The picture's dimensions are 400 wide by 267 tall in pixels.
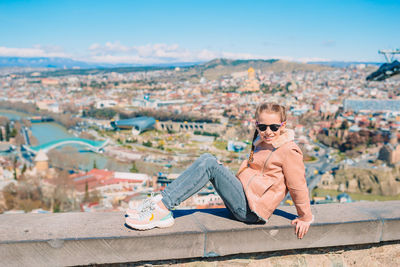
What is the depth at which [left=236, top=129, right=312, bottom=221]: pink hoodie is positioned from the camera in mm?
883

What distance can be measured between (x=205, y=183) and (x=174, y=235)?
0.16 meters

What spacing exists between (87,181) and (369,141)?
1519 cm

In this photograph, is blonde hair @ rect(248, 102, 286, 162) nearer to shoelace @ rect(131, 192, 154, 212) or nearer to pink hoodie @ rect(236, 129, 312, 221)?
pink hoodie @ rect(236, 129, 312, 221)

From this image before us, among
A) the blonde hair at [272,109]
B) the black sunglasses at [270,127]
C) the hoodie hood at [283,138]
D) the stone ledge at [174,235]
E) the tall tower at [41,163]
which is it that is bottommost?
the tall tower at [41,163]

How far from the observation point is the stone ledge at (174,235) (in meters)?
0.73

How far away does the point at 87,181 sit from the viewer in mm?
10898

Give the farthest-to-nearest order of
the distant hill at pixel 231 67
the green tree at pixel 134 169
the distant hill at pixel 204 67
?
the distant hill at pixel 231 67
the distant hill at pixel 204 67
the green tree at pixel 134 169

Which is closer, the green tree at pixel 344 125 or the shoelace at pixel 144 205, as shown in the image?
the shoelace at pixel 144 205

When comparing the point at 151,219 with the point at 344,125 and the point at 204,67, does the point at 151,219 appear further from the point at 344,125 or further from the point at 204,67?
Result: the point at 204,67

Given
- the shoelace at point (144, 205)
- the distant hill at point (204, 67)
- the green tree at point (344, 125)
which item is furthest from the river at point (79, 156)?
the distant hill at point (204, 67)

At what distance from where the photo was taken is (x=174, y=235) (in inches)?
31.0

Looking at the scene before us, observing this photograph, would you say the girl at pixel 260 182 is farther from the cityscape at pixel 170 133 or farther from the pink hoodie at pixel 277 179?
the cityscape at pixel 170 133

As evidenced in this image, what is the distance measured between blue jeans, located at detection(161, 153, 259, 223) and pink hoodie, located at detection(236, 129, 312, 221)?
3cm

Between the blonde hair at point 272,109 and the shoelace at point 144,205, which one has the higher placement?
the blonde hair at point 272,109
